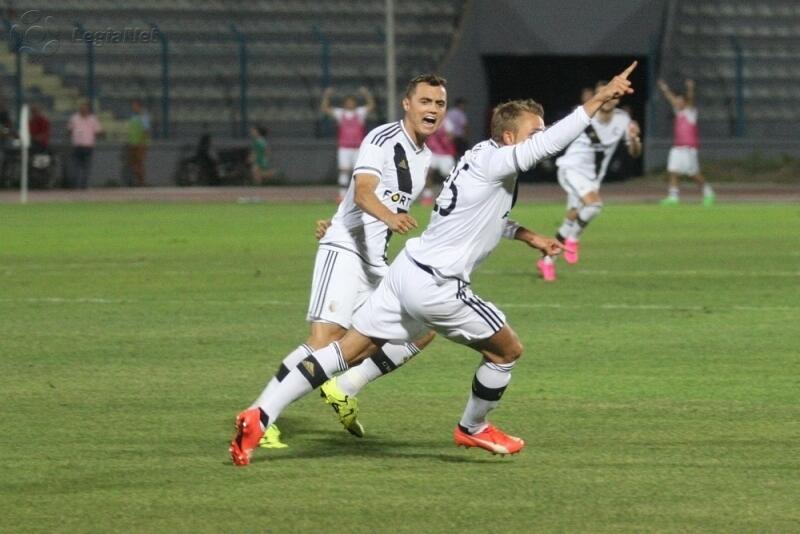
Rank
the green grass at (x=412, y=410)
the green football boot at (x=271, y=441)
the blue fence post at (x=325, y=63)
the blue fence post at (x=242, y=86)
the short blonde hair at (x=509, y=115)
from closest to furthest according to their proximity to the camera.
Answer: the green grass at (x=412, y=410), the short blonde hair at (x=509, y=115), the green football boot at (x=271, y=441), the blue fence post at (x=242, y=86), the blue fence post at (x=325, y=63)

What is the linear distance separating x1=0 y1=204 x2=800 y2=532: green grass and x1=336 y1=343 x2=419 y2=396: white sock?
313 mm

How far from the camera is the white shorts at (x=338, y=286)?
357 inches

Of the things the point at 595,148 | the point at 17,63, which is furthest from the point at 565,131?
the point at 17,63

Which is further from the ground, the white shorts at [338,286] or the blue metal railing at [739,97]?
the white shorts at [338,286]

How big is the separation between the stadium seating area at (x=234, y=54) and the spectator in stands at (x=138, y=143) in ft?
7.29

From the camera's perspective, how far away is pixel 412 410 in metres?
9.84

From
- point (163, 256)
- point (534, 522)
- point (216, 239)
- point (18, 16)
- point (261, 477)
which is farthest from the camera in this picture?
point (18, 16)

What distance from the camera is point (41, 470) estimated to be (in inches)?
313

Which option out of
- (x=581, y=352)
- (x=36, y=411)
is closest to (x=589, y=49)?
(x=581, y=352)

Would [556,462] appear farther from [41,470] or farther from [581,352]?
[581,352]

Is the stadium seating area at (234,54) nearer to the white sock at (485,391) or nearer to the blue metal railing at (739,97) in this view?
the blue metal railing at (739,97)

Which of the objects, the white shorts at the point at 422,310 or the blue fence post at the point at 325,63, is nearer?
the white shorts at the point at 422,310

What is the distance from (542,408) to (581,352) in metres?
2.44
